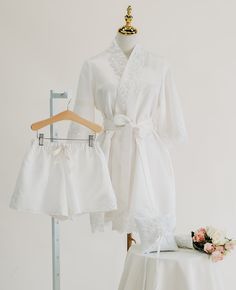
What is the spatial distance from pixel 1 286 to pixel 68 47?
1.34 m

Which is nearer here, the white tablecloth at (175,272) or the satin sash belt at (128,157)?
the white tablecloth at (175,272)

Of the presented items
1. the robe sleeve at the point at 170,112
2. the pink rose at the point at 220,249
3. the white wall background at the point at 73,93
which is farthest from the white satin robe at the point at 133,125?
the white wall background at the point at 73,93

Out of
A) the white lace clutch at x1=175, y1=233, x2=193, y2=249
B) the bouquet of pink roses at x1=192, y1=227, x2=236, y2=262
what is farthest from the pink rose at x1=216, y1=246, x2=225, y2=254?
the white lace clutch at x1=175, y1=233, x2=193, y2=249

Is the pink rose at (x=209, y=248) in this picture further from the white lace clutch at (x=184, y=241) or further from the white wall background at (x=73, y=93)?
the white wall background at (x=73, y=93)

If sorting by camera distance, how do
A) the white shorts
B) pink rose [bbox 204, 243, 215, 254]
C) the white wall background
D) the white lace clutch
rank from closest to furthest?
the white shorts, pink rose [bbox 204, 243, 215, 254], the white lace clutch, the white wall background

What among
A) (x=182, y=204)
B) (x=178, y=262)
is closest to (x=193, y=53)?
(x=182, y=204)

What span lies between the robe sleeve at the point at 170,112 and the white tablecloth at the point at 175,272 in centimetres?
52

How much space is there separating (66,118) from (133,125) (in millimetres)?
296

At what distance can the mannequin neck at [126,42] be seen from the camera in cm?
229

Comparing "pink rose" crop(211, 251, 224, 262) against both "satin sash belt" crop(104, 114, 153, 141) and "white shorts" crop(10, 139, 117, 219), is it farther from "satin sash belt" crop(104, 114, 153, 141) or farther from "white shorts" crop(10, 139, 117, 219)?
"satin sash belt" crop(104, 114, 153, 141)

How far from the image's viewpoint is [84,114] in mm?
2295

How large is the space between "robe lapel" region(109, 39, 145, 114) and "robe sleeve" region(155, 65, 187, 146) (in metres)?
0.13

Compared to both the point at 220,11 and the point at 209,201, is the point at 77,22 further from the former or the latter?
the point at 209,201

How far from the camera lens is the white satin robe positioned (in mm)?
2205
